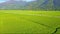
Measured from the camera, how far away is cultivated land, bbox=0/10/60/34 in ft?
3.43

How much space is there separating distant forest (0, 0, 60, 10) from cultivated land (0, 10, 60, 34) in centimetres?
22

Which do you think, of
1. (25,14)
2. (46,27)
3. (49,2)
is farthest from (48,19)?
(49,2)

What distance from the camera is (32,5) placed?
1.63 m

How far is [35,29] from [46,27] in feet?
0.40

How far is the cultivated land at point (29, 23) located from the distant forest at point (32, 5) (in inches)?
8.7

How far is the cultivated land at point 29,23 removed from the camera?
1.05m

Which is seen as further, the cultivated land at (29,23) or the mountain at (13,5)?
the mountain at (13,5)

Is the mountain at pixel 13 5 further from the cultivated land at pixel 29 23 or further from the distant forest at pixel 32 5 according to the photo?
the cultivated land at pixel 29 23

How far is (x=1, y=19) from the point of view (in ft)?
4.10

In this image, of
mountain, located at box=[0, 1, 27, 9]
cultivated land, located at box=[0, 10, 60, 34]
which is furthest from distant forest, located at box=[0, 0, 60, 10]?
cultivated land, located at box=[0, 10, 60, 34]

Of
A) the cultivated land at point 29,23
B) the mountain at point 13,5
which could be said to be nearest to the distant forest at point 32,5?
the mountain at point 13,5

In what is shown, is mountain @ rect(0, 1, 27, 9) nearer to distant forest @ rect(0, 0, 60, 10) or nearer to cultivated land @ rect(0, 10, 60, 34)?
distant forest @ rect(0, 0, 60, 10)

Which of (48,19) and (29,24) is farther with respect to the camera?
(48,19)

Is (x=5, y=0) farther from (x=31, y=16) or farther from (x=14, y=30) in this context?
(x=14, y=30)
